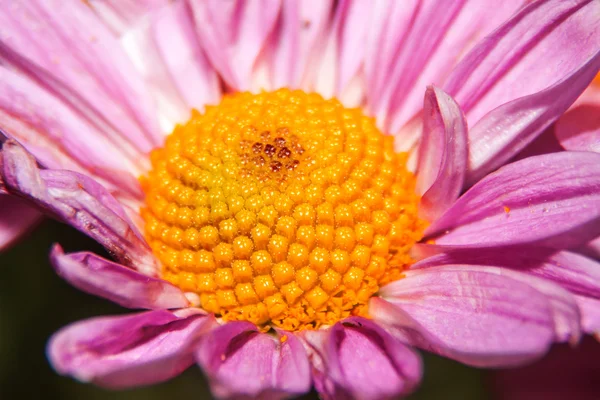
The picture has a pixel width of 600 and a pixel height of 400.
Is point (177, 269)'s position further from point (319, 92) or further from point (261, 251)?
point (319, 92)

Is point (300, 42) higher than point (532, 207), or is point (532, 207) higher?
point (300, 42)

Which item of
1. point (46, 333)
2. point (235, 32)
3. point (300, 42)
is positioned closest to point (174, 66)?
point (235, 32)

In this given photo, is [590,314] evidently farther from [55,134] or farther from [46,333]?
[46,333]

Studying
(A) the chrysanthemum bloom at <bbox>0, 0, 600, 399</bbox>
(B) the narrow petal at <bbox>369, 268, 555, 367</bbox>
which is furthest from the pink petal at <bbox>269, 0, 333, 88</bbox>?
(B) the narrow petal at <bbox>369, 268, 555, 367</bbox>

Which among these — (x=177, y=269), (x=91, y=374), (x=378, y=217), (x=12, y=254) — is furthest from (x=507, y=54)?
(x=12, y=254)

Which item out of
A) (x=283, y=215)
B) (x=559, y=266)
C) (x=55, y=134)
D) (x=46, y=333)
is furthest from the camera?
(x=46, y=333)

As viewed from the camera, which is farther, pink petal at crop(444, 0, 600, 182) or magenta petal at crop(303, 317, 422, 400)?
pink petal at crop(444, 0, 600, 182)

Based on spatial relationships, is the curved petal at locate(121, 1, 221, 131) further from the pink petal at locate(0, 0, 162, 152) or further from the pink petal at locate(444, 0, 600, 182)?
the pink petal at locate(444, 0, 600, 182)
